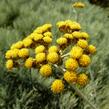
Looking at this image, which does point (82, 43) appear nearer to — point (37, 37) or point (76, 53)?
point (76, 53)

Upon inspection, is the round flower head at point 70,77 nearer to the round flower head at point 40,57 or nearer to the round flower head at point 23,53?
the round flower head at point 40,57

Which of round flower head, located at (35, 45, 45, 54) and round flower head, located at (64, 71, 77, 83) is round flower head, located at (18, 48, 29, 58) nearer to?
round flower head, located at (35, 45, 45, 54)

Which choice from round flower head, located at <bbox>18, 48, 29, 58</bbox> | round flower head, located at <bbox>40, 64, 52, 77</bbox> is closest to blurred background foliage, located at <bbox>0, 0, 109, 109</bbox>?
round flower head, located at <bbox>18, 48, 29, 58</bbox>

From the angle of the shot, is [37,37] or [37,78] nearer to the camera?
[37,37]

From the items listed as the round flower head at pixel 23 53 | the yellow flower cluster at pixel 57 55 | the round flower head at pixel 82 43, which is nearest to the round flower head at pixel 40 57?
the yellow flower cluster at pixel 57 55

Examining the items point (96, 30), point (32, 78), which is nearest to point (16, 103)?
point (32, 78)

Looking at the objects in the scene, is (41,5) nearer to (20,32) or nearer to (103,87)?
(20,32)

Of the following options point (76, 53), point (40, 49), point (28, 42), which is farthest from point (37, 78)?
point (76, 53)
